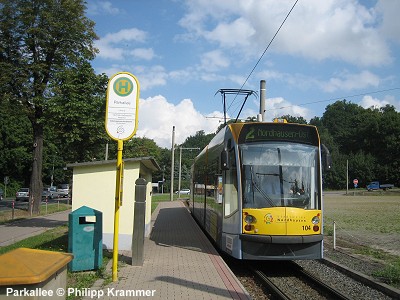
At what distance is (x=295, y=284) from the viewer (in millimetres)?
8828

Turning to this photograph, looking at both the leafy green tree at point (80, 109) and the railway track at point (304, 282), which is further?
the leafy green tree at point (80, 109)

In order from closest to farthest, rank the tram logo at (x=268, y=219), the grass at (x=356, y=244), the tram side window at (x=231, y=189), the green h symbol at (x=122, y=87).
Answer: the grass at (x=356, y=244), the green h symbol at (x=122, y=87), the tram logo at (x=268, y=219), the tram side window at (x=231, y=189)

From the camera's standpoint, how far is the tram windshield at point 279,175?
9.38 m

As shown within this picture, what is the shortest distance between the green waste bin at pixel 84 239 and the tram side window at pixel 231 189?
302 centimetres

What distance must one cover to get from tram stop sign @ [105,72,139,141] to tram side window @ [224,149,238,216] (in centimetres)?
290

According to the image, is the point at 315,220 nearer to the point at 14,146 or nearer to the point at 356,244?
the point at 356,244

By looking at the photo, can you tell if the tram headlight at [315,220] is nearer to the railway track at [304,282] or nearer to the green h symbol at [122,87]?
the railway track at [304,282]

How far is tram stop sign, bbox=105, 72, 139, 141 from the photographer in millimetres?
7867

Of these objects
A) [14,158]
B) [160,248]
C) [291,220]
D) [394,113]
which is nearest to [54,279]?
[291,220]

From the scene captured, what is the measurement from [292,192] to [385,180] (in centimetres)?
9789

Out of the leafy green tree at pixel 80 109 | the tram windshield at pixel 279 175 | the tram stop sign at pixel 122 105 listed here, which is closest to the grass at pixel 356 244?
the tram windshield at pixel 279 175

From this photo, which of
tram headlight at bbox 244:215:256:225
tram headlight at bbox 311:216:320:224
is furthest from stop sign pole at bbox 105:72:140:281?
tram headlight at bbox 311:216:320:224

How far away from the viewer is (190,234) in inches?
594

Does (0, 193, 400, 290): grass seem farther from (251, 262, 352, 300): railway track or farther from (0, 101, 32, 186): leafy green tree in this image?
(0, 101, 32, 186): leafy green tree
